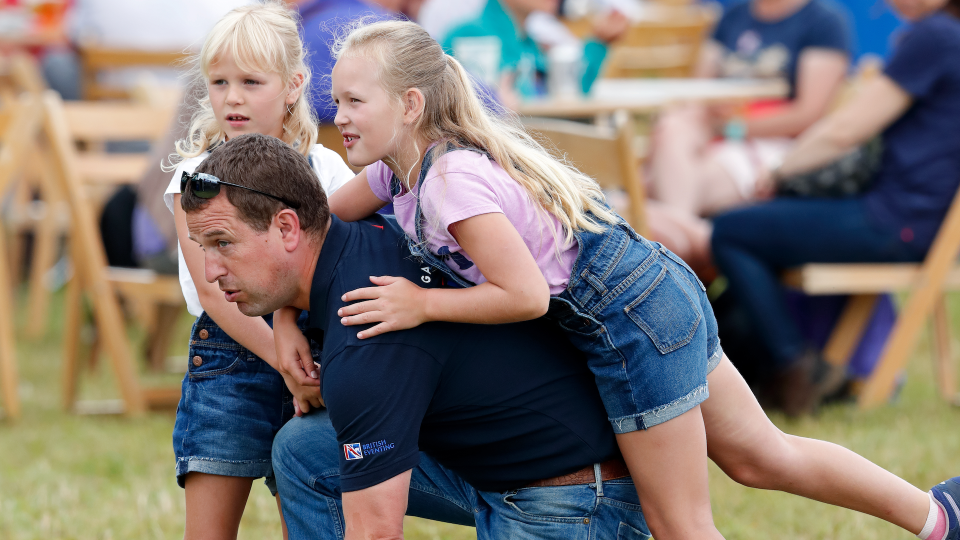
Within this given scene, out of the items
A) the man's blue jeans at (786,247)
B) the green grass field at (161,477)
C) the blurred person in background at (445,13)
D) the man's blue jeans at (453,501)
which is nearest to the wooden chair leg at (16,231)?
the green grass field at (161,477)

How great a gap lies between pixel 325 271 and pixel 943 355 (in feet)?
12.3

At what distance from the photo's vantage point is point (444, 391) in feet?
Result: 5.82

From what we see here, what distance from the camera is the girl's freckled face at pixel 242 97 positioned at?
216 cm

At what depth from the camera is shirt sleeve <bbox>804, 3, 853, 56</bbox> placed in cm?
549

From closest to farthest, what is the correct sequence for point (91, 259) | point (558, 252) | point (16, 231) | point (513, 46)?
point (558, 252) → point (91, 259) → point (513, 46) → point (16, 231)

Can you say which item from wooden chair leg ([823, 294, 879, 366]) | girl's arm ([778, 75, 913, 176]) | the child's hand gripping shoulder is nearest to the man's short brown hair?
the child's hand gripping shoulder

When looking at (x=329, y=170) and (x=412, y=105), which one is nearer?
(x=412, y=105)

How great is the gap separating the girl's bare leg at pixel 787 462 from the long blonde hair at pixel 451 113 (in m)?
0.46

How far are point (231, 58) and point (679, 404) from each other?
1.19 meters

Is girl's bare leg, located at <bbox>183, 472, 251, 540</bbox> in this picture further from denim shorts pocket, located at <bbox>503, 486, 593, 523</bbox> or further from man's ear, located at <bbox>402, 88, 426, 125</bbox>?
man's ear, located at <bbox>402, 88, 426, 125</bbox>

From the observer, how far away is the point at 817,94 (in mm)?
5418

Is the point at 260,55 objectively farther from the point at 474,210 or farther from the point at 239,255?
the point at 474,210

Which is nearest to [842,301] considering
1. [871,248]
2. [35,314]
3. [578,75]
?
[871,248]

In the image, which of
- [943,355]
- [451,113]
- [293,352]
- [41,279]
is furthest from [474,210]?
[41,279]
